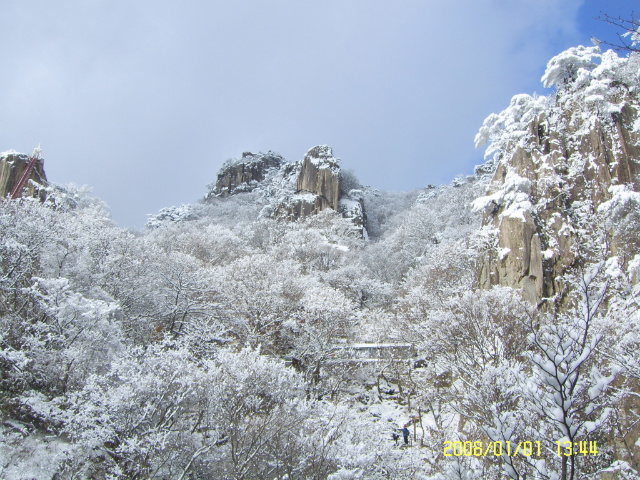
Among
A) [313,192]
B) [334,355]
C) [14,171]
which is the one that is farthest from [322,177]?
[334,355]

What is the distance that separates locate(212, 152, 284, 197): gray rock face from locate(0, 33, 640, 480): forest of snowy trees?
204ft

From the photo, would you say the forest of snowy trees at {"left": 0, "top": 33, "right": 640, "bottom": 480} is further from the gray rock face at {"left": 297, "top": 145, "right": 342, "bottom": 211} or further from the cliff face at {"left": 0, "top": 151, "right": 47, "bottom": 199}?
the gray rock face at {"left": 297, "top": 145, "right": 342, "bottom": 211}

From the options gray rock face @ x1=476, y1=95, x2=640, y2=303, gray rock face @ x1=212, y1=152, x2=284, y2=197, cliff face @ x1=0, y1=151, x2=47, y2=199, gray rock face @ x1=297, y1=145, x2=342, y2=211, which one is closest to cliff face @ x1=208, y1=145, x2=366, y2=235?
gray rock face @ x1=297, y1=145, x2=342, y2=211

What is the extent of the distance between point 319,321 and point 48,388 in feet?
34.5

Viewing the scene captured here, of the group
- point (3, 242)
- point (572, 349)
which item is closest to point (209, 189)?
point (3, 242)

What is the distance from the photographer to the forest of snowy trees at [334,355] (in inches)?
350

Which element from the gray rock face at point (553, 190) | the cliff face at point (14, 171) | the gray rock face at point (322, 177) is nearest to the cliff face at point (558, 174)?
the gray rock face at point (553, 190)

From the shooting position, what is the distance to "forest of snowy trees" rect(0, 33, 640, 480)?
889cm

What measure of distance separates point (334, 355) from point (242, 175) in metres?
76.8

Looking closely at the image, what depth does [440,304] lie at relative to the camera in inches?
752

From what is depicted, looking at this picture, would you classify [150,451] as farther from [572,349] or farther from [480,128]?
[480,128]

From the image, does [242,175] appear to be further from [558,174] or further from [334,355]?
[334,355]

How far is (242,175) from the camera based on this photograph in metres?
89.8

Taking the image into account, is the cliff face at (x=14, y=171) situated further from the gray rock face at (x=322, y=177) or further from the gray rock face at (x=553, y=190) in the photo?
the gray rock face at (x=553, y=190)
